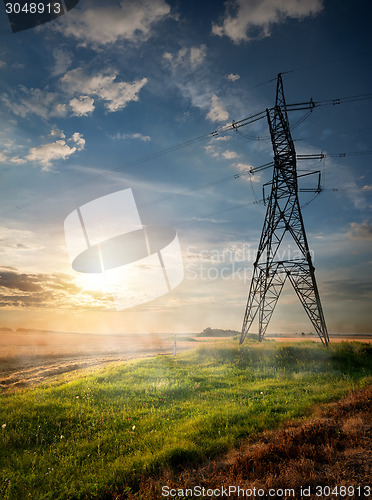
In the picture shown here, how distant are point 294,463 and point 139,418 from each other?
5428 mm

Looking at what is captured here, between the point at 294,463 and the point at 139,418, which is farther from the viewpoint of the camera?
the point at 139,418

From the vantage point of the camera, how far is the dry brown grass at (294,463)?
444 cm

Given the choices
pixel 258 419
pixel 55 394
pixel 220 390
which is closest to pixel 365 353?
pixel 220 390

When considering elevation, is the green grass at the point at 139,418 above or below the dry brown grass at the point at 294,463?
below

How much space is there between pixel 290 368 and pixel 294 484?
13.5 metres

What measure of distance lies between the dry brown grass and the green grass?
0.60m

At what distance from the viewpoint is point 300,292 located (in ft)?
69.9

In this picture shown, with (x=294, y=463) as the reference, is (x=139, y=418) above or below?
below

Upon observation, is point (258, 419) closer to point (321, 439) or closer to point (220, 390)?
point (321, 439)

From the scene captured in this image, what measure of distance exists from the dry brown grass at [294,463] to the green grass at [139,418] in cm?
60

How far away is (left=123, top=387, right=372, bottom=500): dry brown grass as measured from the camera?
4.44 m

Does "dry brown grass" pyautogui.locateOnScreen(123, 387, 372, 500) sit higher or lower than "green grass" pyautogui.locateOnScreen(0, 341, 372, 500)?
higher

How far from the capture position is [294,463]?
4914mm

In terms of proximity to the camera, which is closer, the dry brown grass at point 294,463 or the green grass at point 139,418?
the dry brown grass at point 294,463
